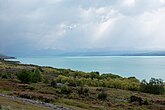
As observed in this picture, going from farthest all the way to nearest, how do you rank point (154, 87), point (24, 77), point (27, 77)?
point (154, 87) < point (27, 77) < point (24, 77)

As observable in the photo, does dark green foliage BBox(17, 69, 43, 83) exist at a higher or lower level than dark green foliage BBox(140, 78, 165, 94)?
higher

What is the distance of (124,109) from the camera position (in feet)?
161

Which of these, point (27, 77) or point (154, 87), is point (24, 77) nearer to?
point (27, 77)

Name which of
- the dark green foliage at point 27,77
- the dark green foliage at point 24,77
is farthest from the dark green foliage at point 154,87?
the dark green foliage at point 24,77

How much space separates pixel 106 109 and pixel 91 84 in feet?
193

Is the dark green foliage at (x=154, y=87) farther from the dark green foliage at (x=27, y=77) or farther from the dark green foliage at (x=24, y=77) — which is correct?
the dark green foliage at (x=24, y=77)

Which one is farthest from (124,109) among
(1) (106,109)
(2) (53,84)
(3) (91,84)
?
(3) (91,84)

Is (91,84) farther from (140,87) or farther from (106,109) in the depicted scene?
(106,109)

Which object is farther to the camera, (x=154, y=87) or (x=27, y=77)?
(x=154, y=87)

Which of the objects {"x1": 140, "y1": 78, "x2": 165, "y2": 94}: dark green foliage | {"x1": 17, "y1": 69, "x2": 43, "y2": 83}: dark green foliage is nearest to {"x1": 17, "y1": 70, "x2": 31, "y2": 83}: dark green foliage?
{"x1": 17, "y1": 69, "x2": 43, "y2": 83}: dark green foliage

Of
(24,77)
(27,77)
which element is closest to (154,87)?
(27,77)

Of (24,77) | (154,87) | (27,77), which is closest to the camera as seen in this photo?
(24,77)

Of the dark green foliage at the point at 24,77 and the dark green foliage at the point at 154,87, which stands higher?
the dark green foliage at the point at 24,77

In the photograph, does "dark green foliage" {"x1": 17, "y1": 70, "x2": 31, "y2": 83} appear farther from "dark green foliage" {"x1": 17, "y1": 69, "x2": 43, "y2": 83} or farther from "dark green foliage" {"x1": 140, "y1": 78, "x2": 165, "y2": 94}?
"dark green foliage" {"x1": 140, "y1": 78, "x2": 165, "y2": 94}
